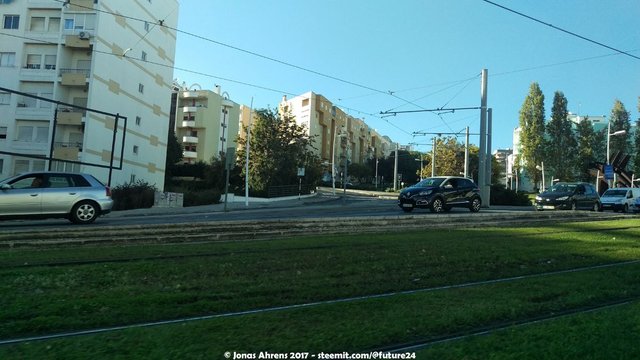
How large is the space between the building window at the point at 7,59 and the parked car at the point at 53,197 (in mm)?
37811

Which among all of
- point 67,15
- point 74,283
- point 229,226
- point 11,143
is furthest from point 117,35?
point 74,283

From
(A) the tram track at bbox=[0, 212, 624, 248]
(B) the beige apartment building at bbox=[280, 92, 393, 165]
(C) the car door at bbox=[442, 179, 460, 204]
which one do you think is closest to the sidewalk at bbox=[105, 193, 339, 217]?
(A) the tram track at bbox=[0, 212, 624, 248]

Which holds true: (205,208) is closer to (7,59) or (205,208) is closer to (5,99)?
(5,99)

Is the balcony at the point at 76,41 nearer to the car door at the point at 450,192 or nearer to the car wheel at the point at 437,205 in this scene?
the car door at the point at 450,192

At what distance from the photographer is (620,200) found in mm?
31422

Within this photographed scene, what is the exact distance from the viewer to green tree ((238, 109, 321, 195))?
168ft

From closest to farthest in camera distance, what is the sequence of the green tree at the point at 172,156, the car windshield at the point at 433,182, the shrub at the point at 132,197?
the car windshield at the point at 433,182 → the shrub at the point at 132,197 → the green tree at the point at 172,156

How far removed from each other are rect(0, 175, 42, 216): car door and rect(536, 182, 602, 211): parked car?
23.6 meters

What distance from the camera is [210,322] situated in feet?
16.9

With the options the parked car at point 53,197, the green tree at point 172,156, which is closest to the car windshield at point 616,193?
the parked car at point 53,197

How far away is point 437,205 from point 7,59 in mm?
43797

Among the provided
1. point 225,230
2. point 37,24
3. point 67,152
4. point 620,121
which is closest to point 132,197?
point 67,152

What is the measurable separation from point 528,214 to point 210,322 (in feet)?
58.5

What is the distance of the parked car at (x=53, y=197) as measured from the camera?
1492cm
